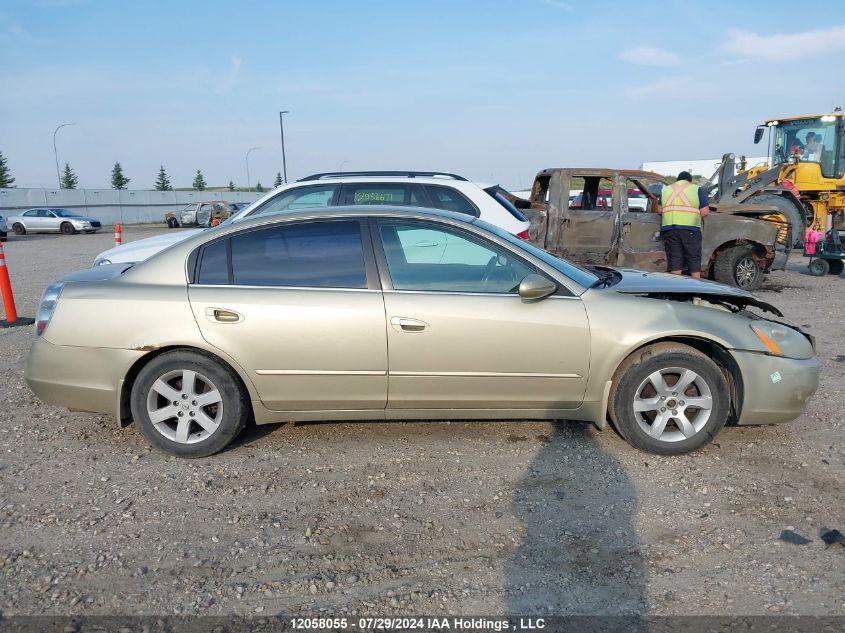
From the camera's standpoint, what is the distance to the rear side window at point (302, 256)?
4008mm

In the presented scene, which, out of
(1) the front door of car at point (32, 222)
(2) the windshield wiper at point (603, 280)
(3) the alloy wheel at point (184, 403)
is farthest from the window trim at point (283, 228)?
(1) the front door of car at point (32, 222)

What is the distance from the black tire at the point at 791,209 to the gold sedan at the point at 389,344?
36.6 ft

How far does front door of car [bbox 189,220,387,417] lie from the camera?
153 inches

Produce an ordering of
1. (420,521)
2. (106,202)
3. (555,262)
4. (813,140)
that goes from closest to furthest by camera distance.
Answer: (420,521)
(555,262)
(813,140)
(106,202)

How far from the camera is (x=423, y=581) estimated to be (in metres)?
2.78

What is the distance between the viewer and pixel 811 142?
52.6ft

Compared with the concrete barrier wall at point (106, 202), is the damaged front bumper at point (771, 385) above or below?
below

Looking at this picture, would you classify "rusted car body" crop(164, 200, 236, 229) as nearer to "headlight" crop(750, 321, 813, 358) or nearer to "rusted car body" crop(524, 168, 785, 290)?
"rusted car body" crop(524, 168, 785, 290)

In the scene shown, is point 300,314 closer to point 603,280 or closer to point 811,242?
point 603,280

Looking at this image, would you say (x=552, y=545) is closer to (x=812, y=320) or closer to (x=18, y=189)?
(x=812, y=320)

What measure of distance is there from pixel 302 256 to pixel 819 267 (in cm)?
1194

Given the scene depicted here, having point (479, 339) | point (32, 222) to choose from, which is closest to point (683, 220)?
point (479, 339)

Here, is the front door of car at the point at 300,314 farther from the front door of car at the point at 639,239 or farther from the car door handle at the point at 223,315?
the front door of car at the point at 639,239

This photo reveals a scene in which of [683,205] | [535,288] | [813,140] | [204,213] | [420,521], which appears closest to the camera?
[420,521]
